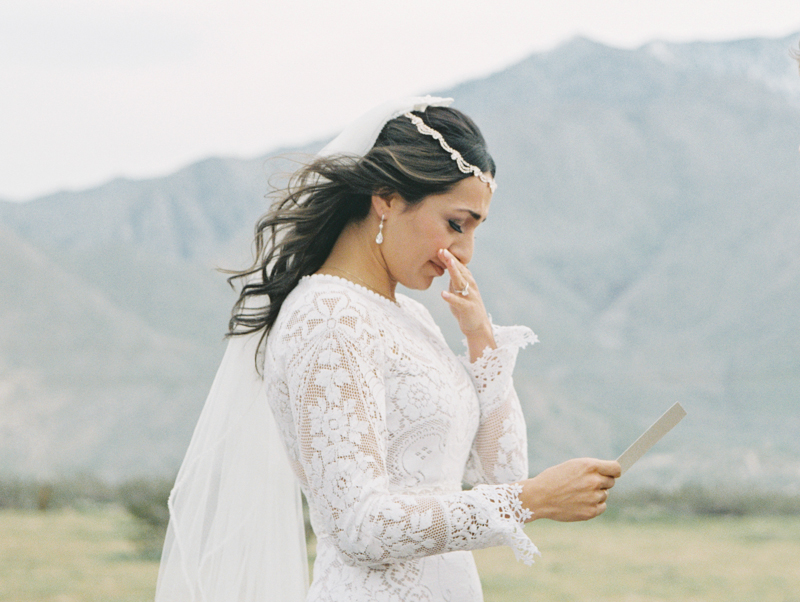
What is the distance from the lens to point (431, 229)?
1.60 meters

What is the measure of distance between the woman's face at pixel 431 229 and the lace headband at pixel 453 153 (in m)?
0.01

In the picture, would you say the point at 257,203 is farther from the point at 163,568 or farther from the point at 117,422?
the point at 163,568

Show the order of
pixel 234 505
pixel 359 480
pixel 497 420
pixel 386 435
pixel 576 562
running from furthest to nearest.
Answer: pixel 576 562 < pixel 234 505 < pixel 497 420 < pixel 386 435 < pixel 359 480

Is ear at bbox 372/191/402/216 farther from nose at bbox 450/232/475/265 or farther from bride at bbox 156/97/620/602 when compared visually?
nose at bbox 450/232/475/265

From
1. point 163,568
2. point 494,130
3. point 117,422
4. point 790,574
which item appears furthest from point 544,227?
point 163,568

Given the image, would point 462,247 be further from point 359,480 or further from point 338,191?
point 359,480

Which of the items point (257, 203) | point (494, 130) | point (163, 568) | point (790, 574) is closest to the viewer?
point (163, 568)

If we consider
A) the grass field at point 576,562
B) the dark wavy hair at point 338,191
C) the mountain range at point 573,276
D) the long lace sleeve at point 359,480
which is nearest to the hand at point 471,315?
the dark wavy hair at point 338,191

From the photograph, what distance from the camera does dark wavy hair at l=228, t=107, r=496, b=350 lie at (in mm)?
1600

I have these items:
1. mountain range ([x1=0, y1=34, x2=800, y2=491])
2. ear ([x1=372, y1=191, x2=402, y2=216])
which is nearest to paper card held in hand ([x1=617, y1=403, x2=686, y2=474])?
ear ([x1=372, y1=191, x2=402, y2=216])

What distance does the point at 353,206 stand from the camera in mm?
1700

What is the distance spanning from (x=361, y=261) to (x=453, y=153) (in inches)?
10.8

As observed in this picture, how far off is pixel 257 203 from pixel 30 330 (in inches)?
293

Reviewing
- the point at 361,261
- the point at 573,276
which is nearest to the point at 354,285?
the point at 361,261
